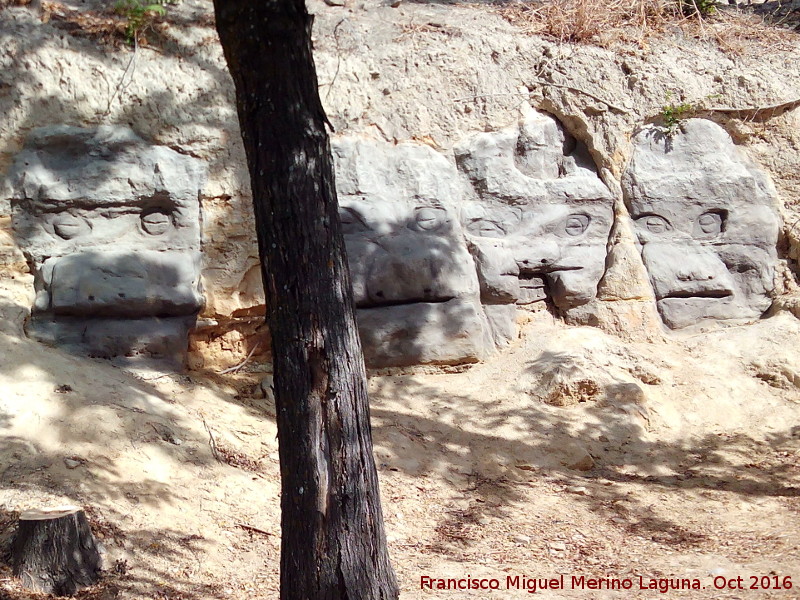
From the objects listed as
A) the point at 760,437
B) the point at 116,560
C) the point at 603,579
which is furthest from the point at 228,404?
the point at 760,437

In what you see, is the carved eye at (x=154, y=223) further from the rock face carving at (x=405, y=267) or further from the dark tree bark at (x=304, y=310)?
the dark tree bark at (x=304, y=310)

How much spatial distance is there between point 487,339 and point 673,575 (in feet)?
12.1

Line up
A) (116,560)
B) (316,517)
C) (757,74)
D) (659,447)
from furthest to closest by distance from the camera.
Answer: (757,74) → (659,447) → (116,560) → (316,517)

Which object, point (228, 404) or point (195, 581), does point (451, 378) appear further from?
point (195, 581)

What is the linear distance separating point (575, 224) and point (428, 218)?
5.14 ft

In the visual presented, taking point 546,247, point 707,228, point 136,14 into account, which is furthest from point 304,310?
point 707,228

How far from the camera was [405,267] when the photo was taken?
24.2 feet

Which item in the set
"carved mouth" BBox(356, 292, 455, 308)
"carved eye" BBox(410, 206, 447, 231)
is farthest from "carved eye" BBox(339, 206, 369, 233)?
"carved mouth" BBox(356, 292, 455, 308)

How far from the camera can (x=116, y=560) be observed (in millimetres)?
4074

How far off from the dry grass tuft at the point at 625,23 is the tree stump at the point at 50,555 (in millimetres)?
6987

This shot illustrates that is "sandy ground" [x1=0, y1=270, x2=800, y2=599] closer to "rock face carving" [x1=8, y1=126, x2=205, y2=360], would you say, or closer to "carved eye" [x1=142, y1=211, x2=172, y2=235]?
"rock face carving" [x1=8, y1=126, x2=205, y2=360]

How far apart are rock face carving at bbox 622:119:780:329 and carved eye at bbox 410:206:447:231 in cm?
203

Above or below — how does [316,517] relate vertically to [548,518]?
above

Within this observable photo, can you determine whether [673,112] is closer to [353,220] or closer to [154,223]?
[353,220]
